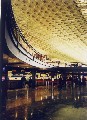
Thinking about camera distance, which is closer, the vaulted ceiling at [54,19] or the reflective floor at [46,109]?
the reflective floor at [46,109]

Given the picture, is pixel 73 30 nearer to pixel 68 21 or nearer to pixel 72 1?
pixel 68 21

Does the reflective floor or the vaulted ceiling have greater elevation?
the vaulted ceiling

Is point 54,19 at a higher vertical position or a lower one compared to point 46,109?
higher

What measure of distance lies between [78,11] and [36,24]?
4128 mm

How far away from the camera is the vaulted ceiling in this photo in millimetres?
10141

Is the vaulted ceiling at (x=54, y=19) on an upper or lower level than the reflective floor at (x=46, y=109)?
upper

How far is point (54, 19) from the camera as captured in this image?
13.0 metres

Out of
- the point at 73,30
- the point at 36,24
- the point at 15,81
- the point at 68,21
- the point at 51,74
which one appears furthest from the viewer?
the point at 51,74

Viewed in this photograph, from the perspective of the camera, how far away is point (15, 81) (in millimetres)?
25438

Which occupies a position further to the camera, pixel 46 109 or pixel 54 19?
pixel 54 19

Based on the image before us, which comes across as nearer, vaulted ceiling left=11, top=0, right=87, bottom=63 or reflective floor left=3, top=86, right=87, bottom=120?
reflective floor left=3, top=86, right=87, bottom=120

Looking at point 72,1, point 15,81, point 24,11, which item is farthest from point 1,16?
point 15,81

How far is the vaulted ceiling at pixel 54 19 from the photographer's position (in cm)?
1014

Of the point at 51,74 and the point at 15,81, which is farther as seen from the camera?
the point at 51,74
